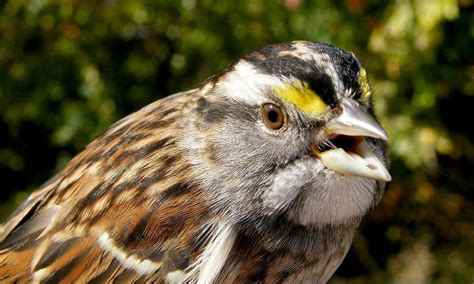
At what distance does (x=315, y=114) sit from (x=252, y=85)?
0.15 meters

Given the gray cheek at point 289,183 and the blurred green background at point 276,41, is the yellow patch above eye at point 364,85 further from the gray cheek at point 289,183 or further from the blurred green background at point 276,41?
the blurred green background at point 276,41

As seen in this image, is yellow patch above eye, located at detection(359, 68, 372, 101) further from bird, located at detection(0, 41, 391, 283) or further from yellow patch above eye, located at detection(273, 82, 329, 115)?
yellow patch above eye, located at detection(273, 82, 329, 115)

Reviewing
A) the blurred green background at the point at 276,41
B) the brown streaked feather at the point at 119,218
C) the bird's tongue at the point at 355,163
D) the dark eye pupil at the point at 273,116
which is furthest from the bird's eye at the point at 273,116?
the blurred green background at the point at 276,41

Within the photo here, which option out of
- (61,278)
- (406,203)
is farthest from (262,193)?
(406,203)

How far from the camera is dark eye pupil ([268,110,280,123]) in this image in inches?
61.2

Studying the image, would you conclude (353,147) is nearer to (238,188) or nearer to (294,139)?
(294,139)

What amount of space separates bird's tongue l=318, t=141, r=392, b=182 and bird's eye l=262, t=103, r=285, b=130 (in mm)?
106

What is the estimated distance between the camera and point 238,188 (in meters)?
1.60

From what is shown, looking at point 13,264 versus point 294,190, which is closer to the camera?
point 294,190

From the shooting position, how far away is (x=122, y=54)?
3637mm

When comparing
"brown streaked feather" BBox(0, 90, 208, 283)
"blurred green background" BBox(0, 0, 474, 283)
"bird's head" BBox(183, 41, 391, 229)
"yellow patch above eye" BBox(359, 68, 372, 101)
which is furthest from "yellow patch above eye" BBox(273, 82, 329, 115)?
"blurred green background" BBox(0, 0, 474, 283)

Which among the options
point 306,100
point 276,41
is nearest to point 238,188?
point 306,100

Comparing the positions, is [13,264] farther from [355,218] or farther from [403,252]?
[403,252]

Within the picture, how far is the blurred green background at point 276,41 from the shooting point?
311 centimetres
